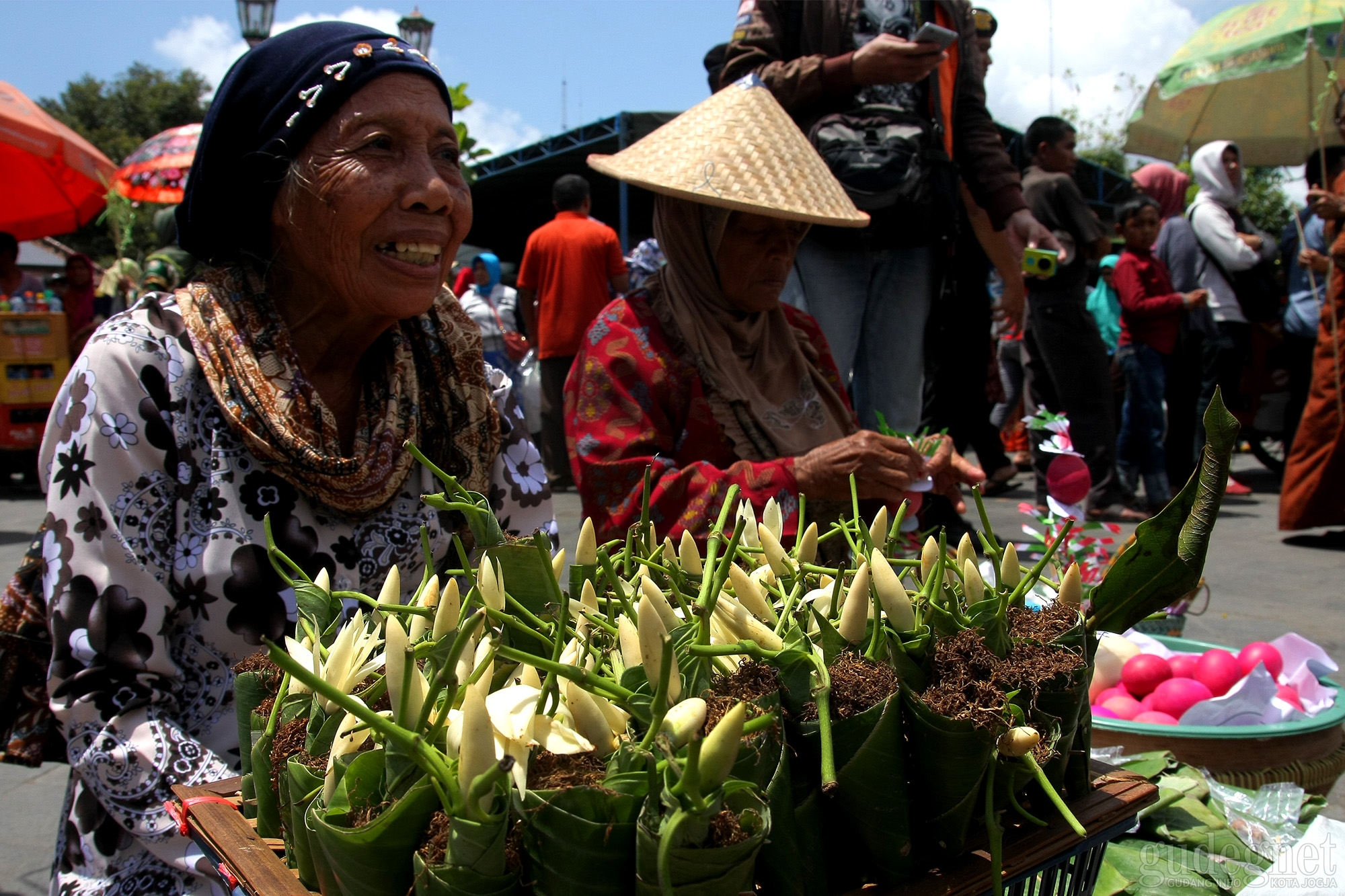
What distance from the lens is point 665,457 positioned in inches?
88.4

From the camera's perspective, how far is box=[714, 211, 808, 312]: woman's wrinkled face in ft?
7.84

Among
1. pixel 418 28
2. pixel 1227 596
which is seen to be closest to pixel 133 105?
pixel 418 28

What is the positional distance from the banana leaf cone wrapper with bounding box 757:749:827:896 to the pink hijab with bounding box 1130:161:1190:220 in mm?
7422

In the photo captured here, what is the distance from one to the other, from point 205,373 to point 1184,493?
4.26 ft

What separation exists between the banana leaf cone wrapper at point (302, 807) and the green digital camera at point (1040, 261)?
10.1 feet

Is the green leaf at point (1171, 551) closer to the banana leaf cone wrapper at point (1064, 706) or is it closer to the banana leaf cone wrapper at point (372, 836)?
the banana leaf cone wrapper at point (1064, 706)

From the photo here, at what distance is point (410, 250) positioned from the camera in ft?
5.27

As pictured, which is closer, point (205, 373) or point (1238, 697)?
point (205, 373)

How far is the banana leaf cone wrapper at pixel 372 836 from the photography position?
0.66 m

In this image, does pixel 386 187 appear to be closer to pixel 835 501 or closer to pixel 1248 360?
pixel 835 501

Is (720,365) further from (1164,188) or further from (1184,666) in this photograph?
(1164,188)

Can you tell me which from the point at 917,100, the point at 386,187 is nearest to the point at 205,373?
the point at 386,187

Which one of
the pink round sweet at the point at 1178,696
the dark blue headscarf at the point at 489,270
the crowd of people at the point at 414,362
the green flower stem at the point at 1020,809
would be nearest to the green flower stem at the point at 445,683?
the crowd of people at the point at 414,362

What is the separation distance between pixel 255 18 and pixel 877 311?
A: 20.3ft
